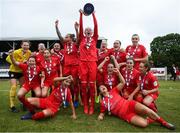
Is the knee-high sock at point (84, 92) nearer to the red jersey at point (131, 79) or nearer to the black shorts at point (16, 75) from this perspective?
the red jersey at point (131, 79)

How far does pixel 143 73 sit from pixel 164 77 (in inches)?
1106

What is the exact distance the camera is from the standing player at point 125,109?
7.05 m

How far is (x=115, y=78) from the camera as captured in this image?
8453mm

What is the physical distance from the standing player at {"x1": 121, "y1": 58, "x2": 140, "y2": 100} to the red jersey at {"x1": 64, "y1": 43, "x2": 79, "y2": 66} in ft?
5.16

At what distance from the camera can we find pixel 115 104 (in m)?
7.63

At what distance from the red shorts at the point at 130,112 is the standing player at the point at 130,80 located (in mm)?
789

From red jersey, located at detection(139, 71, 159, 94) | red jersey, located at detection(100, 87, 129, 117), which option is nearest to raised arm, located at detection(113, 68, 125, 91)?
red jersey, located at detection(100, 87, 129, 117)

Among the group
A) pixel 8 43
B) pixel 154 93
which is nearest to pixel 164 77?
pixel 8 43

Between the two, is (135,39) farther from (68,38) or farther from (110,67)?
(68,38)

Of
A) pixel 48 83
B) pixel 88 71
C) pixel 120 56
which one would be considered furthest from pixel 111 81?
pixel 48 83

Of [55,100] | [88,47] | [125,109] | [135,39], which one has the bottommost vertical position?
[125,109]

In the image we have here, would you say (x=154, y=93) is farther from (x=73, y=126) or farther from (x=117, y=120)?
(x=73, y=126)

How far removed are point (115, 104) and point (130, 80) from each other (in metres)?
1.07

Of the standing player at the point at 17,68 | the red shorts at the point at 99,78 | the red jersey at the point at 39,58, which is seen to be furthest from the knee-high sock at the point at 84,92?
the standing player at the point at 17,68
